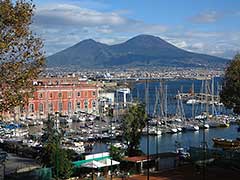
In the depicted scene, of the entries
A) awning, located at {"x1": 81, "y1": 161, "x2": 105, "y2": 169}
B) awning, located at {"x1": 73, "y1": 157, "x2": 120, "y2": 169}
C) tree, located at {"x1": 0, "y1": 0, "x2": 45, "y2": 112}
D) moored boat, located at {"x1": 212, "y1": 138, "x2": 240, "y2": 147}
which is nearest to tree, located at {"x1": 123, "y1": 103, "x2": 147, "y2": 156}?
awning, located at {"x1": 73, "y1": 157, "x2": 120, "y2": 169}

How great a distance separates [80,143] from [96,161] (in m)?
16.2

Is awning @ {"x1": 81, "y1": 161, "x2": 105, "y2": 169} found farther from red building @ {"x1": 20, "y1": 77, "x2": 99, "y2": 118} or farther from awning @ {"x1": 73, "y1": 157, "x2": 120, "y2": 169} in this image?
red building @ {"x1": 20, "y1": 77, "x2": 99, "y2": 118}

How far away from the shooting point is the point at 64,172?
57.4ft

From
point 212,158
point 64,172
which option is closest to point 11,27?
point 64,172

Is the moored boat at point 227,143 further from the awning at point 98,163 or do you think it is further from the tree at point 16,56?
the tree at point 16,56

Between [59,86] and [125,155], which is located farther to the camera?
[59,86]

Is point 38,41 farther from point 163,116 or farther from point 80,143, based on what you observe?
point 163,116

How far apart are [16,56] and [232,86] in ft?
46.3

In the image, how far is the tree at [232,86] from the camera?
21.2 m

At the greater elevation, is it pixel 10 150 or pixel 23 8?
pixel 23 8

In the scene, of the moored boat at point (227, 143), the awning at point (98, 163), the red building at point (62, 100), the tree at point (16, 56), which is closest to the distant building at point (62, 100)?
the red building at point (62, 100)

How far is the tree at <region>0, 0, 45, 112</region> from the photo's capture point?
30.3ft

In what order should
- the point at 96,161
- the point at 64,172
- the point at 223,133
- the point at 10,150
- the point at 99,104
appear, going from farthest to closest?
the point at 99,104 → the point at 223,133 → the point at 10,150 → the point at 96,161 → the point at 64,172

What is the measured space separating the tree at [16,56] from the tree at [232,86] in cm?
1355
